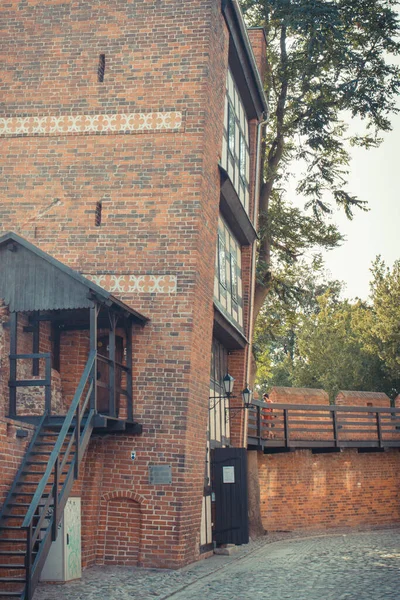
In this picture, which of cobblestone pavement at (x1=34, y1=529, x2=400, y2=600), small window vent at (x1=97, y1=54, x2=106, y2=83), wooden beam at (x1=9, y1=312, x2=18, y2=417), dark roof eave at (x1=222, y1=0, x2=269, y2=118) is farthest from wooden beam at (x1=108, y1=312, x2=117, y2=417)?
dark roof eave at (x1=222, y1=0, x2=269, y2=118)

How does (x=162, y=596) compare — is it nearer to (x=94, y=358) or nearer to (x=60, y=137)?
(x=94, y=358)

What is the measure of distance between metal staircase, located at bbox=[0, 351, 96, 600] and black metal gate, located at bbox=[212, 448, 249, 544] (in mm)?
4851

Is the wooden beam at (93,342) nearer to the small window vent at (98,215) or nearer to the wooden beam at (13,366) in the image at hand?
the wooden beam at (13,366)

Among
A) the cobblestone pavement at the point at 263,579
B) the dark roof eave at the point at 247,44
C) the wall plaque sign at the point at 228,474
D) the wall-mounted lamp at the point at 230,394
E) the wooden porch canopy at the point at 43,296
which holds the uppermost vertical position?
the dark roof eave at the point at 247,44

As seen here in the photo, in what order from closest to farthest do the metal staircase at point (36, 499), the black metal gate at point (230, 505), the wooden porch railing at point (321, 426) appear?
the metal staircase at point (36, 499) < the black metal gate at point (230, 505) < the wooden porch railing at point (321, 426)

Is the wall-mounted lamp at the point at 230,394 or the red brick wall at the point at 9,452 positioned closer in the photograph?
the red brick wall at the point at 9,452

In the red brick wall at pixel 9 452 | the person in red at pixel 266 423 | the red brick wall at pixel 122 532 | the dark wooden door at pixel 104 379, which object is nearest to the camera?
the red brick wall at pixel 9 452

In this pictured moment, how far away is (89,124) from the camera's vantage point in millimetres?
15883

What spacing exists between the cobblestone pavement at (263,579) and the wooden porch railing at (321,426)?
229 inches

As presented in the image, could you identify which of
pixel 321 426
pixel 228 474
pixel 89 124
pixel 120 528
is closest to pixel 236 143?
pixel 89 124

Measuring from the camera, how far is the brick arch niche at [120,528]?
1403 cm

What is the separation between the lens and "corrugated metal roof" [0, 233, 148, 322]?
12984 mm

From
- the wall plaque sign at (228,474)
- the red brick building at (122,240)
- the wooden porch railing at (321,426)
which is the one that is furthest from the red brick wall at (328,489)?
the red brick building at (122,240)

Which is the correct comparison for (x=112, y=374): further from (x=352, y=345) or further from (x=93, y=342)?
(x=352, y=345)
